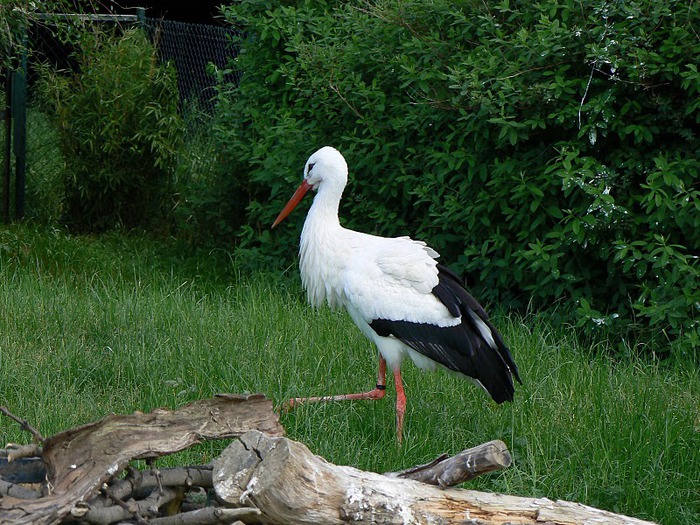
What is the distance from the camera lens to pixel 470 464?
10.3 ft

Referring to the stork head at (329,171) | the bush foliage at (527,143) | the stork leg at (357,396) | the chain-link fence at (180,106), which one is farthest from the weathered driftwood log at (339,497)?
the chain-link fence at (180,106)

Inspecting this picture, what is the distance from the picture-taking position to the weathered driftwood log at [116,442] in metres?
2.76

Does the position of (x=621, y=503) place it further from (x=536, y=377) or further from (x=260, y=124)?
(x=260, y=124)

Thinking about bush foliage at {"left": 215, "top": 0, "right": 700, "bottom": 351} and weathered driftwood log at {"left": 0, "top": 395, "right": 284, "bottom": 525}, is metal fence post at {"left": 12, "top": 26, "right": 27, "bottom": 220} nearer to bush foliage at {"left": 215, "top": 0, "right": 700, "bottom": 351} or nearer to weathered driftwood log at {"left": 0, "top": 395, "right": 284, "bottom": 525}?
bush foliage at {"left": 215, "top": 0, "right": 700, "bottom": 351}

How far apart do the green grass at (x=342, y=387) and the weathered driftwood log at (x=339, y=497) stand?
930mm

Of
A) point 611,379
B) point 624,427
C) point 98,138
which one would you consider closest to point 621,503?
point 624,427

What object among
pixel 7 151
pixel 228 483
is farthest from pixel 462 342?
pixel 7 151

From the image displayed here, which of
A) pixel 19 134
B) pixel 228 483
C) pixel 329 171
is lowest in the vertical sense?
pixel 19 134

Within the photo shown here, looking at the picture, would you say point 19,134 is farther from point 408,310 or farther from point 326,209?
point 408,310

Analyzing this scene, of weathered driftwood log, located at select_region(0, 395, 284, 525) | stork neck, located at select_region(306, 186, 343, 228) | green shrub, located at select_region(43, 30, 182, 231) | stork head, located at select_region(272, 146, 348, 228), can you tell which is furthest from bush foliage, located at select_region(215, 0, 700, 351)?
weathered driftwood log, located at select_region(0, 395, 284, 525)

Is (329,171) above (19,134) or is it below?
above

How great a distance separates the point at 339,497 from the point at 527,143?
406 cm

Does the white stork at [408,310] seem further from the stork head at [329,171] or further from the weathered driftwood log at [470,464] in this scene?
the weathered driftwood log at [470,464]

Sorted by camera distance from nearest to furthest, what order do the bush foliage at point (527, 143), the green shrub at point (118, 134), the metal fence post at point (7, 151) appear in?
the bush foliage at point (527, 143)
the green shrub at point (118, 134)
the metal fence post at point (7, 151)
